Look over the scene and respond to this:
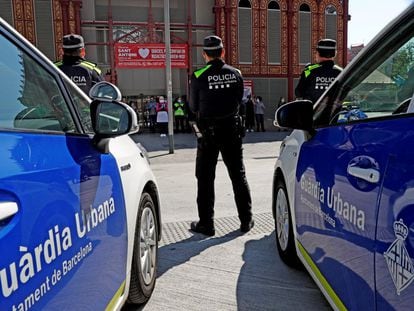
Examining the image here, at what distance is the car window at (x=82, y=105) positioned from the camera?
2.29 meters

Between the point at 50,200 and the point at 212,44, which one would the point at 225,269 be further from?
the point at 50,200

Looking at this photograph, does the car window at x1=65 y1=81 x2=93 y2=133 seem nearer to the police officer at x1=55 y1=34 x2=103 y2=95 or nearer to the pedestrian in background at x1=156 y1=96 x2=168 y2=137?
the police officer at x1=55 y1=34 x2=103 y2=95

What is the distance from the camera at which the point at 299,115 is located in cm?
265

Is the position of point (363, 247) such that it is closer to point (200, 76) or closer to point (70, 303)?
point (70, 303)

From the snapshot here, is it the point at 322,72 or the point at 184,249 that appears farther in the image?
the point at 322,72

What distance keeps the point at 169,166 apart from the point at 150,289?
6.77 metres

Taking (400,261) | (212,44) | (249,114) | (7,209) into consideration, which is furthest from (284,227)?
(249,114)

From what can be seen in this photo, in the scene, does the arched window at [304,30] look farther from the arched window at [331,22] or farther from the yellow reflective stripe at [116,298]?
the yellow reflective stripe at [116,298]

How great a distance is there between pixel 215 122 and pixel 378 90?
224cm

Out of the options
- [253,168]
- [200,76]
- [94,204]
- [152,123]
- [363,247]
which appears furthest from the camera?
[152,123]

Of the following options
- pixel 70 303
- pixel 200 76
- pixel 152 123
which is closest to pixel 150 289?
pixel 70 303

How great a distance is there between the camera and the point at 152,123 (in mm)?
19750

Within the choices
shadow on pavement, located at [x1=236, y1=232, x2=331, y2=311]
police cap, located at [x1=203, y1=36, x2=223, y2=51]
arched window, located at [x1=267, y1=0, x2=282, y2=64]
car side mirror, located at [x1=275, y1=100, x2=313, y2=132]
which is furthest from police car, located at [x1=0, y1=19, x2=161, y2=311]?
arched window, located at [x1=267, y1=0, x2=282, y2=64]

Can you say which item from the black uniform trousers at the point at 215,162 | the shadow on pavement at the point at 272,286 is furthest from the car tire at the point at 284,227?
the black uniform trousers at the point at 215,162
